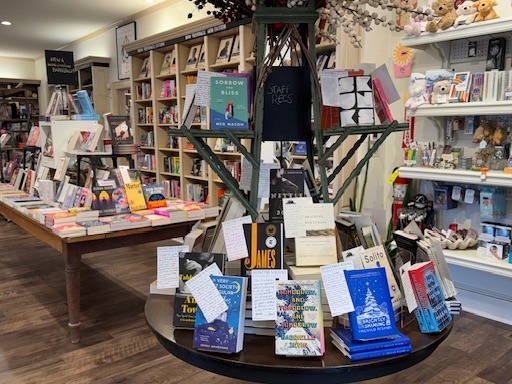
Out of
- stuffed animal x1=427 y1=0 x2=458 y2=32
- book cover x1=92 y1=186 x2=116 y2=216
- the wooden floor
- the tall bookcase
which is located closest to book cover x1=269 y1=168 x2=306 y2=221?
the wooden floor

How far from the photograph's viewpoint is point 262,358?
3.40ft

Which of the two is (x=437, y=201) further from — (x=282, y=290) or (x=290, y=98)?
(x=282, y=290)

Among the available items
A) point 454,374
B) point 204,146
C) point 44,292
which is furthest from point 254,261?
point 44,292

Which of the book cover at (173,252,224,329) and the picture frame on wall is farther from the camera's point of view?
the picture frame on wall

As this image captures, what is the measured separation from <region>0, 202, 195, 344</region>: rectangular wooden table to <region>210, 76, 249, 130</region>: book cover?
1894 mm

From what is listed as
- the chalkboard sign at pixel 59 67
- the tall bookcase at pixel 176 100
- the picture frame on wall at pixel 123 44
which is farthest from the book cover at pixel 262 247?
the picture frame on wall at pixel 123 44

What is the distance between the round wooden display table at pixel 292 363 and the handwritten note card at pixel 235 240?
21cm

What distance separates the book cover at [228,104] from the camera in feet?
4.14

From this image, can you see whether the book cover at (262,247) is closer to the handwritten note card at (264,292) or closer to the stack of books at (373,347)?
the handwritten note card at (264,292)

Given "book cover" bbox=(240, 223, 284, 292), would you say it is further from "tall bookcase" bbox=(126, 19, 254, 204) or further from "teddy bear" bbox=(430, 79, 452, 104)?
"tall bookcase" bbox=(126, 19, 254, 204)

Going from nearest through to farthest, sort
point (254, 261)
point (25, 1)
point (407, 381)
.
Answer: point (254, 261), point (407, 381), point (25, 1)

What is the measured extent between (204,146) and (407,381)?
6.09ft

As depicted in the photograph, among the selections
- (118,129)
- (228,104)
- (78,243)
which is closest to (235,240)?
(228,104)

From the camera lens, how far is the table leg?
2.83m
